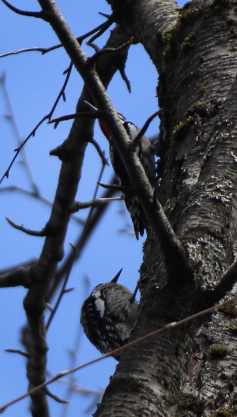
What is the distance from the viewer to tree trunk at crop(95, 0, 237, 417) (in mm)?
1360

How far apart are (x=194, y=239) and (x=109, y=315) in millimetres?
3572

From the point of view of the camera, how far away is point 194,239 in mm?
1634

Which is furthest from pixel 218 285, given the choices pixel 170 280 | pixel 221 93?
pixel 221 93

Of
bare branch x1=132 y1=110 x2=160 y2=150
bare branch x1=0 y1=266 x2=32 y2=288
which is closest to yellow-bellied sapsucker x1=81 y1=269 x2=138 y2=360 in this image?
bare branch x1=0 y1=266 x2=32 y2=288

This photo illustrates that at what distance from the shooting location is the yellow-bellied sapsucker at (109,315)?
15.9 feet

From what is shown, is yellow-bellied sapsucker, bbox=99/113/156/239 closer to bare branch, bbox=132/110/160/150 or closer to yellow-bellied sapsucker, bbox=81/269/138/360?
yellow-bellied sapsucker, bbox=81/269/138/360

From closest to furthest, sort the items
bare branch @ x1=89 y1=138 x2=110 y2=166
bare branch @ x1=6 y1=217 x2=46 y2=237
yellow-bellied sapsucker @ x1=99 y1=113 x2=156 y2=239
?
bare branch @ x1=6 y1=217 x2=46 y2=237 < bare branch @ x1=89 y1=138 x2=110 y2=166 < yellow-bellied sapsucker @ x1=99 y1=113 x2=156 y2=239

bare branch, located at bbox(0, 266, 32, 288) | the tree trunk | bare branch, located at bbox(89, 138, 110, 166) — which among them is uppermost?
bare branch, located at bbox(89, 138, 110, 166)

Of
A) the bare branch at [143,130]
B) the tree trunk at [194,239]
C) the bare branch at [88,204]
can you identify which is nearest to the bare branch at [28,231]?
the bare branch at [88,204]

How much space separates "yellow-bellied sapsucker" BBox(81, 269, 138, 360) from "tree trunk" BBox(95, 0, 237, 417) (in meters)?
2.53

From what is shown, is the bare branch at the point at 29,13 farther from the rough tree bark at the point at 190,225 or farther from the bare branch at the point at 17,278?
the bare branch at the point at 17,278

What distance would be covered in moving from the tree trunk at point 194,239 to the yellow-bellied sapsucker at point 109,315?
2.53 m

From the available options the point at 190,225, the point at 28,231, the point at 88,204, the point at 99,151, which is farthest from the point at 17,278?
the point at 190,225

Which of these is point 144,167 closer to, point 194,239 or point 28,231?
point 28,231
